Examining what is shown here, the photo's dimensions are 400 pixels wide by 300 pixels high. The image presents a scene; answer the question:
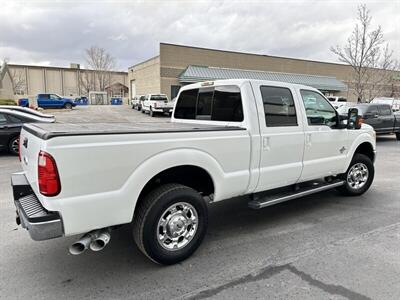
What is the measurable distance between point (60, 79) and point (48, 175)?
268ft

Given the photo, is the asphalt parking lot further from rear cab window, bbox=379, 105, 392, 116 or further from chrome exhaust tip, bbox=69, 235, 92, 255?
rear cab window, bbox=379, 105, 392, 116

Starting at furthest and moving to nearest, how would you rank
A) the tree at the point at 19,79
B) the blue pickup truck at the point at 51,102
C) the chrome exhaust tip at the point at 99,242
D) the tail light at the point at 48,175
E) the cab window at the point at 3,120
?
the tree at the point at 19,79 → the blue pickup truck at the point at 51,102 → the cab window at the point at 3,120 → the chrome exhaust tip at the point at 99,242 → the tail light at the point at 48,175

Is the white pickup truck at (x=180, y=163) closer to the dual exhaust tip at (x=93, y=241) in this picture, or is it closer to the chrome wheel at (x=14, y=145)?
the dual exhaust tip at (x=93, y=241)

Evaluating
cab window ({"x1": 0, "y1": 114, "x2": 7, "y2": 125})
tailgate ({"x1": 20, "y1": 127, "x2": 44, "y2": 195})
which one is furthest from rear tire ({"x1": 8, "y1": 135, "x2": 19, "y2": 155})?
tailgate ({"x1": 20, "y1": 127, "x2": 44, "y2": 195})

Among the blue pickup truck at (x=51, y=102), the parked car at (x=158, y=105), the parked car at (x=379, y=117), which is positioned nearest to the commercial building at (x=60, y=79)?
the blue pickup truck at (x=51, y=102)

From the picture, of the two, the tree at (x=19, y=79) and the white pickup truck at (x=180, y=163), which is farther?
the tree at (x=19, y=79)

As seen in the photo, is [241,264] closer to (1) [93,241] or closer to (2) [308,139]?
(1) [93,241]

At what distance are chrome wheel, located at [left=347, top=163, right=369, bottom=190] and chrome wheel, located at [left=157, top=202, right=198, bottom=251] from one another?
3465 mm

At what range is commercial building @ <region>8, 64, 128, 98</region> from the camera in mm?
70875

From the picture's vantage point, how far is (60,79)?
74812 mm

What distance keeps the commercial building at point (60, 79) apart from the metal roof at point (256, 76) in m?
40.8

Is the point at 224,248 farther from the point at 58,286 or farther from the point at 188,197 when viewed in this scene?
the point at 58,286

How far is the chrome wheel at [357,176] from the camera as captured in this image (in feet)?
18.1

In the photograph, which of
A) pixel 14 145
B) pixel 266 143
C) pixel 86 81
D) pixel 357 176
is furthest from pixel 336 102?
pixel 86 81
